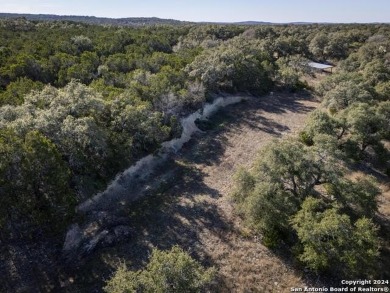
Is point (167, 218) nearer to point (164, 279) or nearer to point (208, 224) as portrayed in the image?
point (208, 224)

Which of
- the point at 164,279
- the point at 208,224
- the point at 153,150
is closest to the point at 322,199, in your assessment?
the point at 208,224

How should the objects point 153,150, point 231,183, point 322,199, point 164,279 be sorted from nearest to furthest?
point 164,279 → point 322,199 → point 231,183 → point 153,150

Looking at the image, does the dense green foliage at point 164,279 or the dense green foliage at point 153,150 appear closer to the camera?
the dense green foliage at point 164,279

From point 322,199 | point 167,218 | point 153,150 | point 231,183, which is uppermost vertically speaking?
point 322,199

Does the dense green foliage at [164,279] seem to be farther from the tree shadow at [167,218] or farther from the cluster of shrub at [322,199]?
the cluster of shrub at [322,199]

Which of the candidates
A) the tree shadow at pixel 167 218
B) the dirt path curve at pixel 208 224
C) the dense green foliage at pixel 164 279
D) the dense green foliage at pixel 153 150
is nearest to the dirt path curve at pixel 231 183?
the dirt path curve at pixel 208 224

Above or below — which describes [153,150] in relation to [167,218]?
above

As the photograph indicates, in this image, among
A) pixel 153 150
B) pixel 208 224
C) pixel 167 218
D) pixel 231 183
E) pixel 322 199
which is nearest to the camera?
pixel 322 199

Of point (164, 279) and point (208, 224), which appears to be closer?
point (164, 279)

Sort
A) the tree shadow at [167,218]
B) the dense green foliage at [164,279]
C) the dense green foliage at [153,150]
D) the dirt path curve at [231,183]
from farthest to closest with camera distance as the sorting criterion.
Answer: the tree shadow at [167,218], the dirt path curve at [231,183], the dense green foliage at [153,150], the dense green foliage at [164,279]

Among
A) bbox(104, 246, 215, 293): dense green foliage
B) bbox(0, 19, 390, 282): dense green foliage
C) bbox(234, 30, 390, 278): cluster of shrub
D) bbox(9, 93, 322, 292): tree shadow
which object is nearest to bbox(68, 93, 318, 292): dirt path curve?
bbox(9, 93, 322, 292): tree shadow
